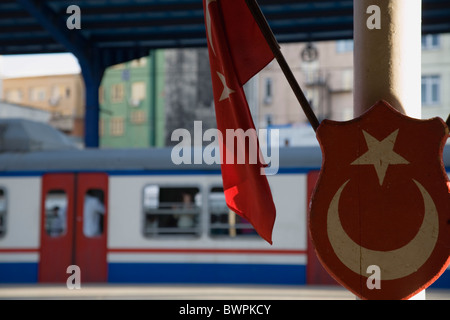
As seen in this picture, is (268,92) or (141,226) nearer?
(141,226)

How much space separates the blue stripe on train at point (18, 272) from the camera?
12523mm

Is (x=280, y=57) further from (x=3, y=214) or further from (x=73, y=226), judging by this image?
(x=3, y=214)

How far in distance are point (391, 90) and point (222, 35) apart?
1070 mm

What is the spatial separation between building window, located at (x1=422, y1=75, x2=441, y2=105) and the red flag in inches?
1508

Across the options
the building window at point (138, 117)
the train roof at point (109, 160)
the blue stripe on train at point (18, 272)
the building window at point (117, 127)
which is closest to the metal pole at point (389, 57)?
the train roof at point (109, 160)

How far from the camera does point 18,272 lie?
12.6m

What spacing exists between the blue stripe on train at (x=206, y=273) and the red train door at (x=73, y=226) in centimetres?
48

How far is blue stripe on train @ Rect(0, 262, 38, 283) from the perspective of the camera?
12523mm

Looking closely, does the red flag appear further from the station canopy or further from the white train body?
the station canopy

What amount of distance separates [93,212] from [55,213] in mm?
781

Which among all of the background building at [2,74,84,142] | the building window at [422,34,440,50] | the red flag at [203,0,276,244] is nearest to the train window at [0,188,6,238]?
the red flag at [203,0,276,244]

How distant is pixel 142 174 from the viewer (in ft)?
40.3

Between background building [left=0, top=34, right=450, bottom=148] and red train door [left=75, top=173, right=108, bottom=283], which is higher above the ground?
background building [left=0, top=34, right=450, bottom=148]

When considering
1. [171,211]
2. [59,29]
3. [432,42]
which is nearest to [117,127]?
[432,42]
